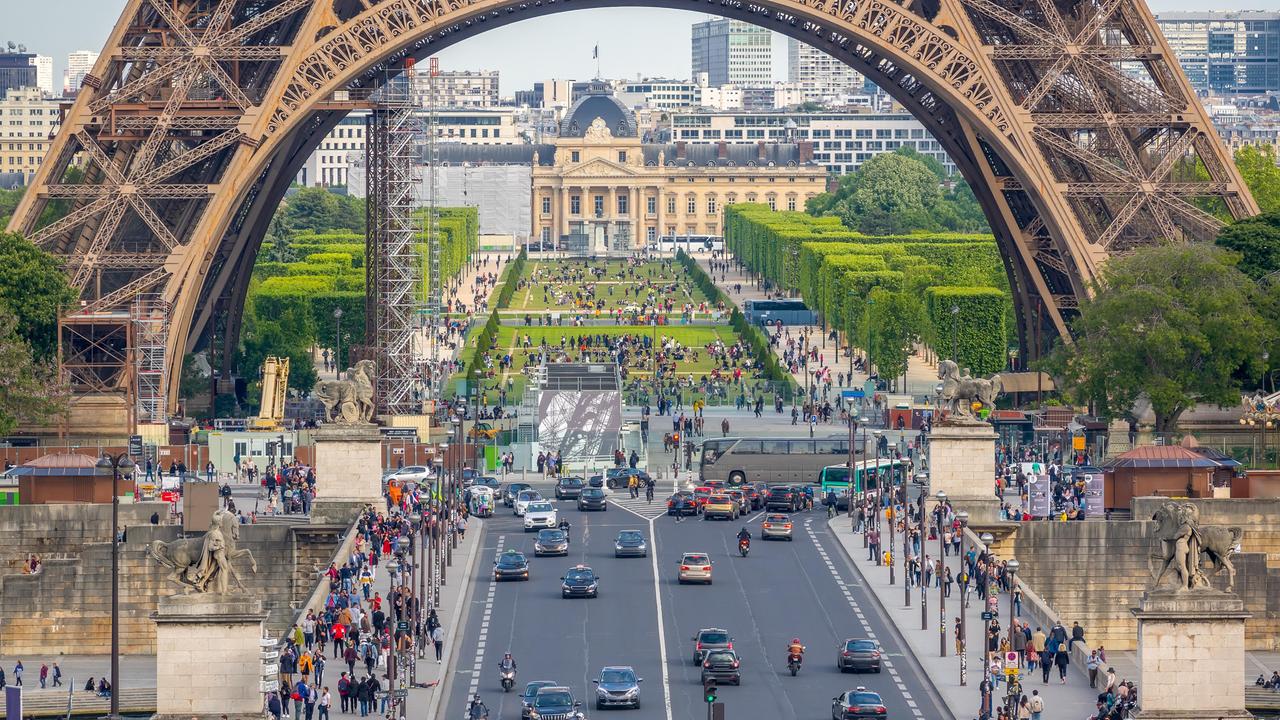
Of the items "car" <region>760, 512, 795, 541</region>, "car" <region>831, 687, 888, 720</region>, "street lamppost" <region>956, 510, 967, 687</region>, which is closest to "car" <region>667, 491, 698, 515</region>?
"car" <region>760, 512, 795, 541</region>

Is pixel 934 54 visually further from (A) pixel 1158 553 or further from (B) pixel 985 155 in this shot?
(A) pixel 1158 553

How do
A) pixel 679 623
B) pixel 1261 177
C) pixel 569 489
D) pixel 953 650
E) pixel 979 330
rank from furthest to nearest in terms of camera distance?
1. pixel 1261 177
2. pixel 979 330
3. pixel 569 489
4. pixel 679 623
5. pixel 953 650

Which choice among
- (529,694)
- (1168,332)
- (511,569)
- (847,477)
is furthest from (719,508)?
(529,694)

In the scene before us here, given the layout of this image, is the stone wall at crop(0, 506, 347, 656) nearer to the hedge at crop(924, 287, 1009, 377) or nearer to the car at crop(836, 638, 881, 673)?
the car at crop(836, 638, 881, 673)

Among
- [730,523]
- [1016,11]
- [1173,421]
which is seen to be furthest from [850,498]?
[1016,11]

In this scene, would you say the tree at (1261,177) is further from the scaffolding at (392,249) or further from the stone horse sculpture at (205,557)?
the stone horse sculpture at (205,557)

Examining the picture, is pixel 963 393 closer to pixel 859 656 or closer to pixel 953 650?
pixel 953 650
